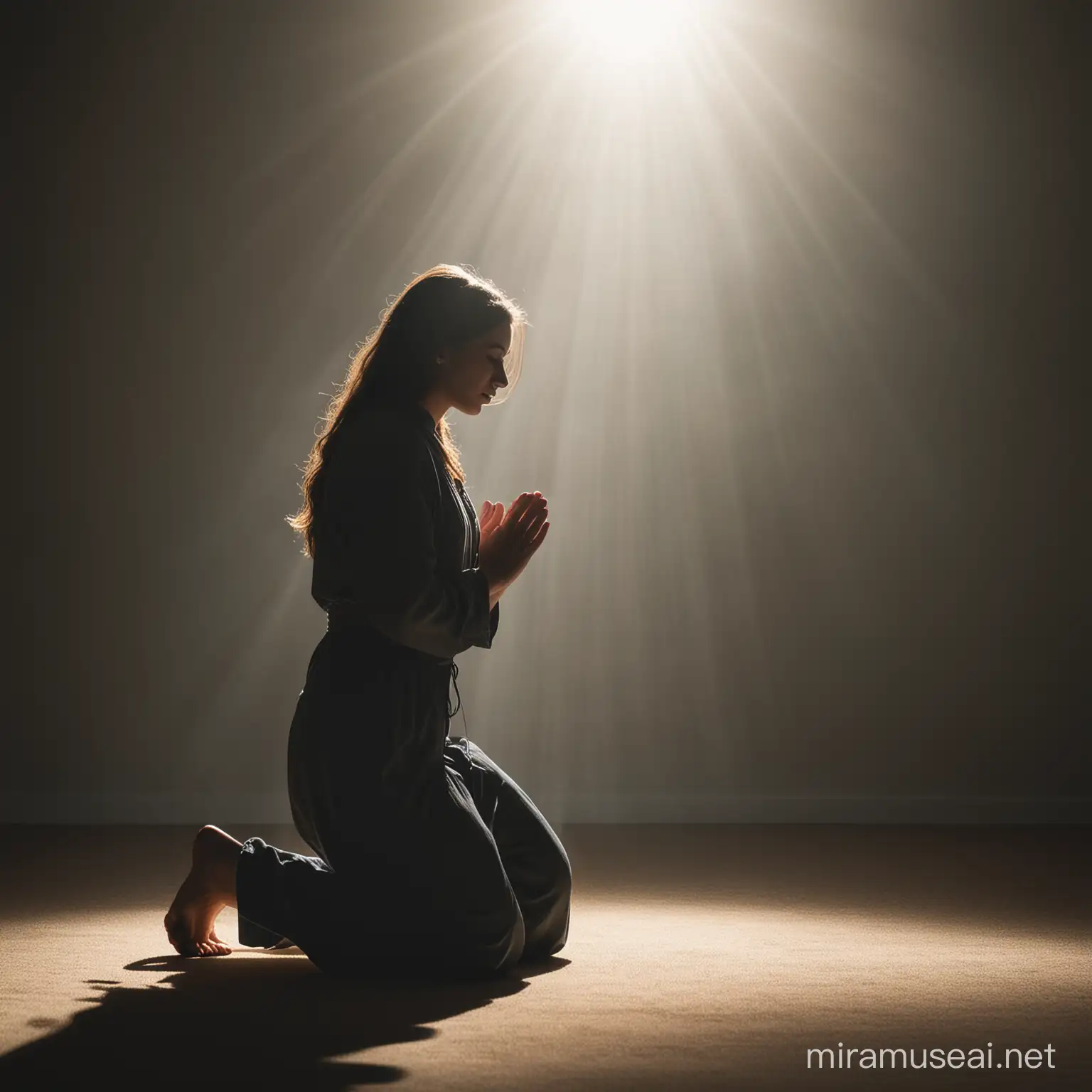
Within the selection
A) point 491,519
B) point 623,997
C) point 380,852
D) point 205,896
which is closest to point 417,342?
point 491,519

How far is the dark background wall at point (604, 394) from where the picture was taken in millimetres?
4223

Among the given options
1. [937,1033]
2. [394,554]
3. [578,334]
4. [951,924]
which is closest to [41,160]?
[578,334]

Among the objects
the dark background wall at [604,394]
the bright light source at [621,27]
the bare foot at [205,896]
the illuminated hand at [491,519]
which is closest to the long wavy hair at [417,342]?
the illuminated hand at [491,519]

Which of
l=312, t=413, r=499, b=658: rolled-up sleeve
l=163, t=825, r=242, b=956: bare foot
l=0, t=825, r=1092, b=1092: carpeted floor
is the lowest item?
l=0, t=825, r=1092, b=1092: carpeted floor

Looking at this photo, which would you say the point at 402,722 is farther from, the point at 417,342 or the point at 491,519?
the point at 417,342

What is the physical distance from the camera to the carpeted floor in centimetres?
133

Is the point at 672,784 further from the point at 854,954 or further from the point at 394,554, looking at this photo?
the point at 394,554

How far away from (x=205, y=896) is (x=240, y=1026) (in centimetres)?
47

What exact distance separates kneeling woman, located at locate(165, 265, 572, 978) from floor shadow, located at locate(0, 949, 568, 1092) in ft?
0.19

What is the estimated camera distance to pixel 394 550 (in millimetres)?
1822

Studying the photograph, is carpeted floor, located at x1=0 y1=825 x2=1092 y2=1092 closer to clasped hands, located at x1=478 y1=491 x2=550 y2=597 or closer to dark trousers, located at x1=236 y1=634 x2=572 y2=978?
dark trousers, located at x1=236 y1=634 x2=572 y2=978

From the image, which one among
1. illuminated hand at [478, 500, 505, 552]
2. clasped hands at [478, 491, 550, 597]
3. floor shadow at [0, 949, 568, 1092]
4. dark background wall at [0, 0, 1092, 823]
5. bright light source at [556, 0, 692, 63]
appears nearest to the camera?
floor shadow at [0, 949, 568, 1092]

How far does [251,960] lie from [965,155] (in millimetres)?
3551

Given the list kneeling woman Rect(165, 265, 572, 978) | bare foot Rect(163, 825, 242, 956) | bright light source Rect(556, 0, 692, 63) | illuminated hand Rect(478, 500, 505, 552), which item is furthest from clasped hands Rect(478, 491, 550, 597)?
bright light source Rect(556, 0, 692, 63)
